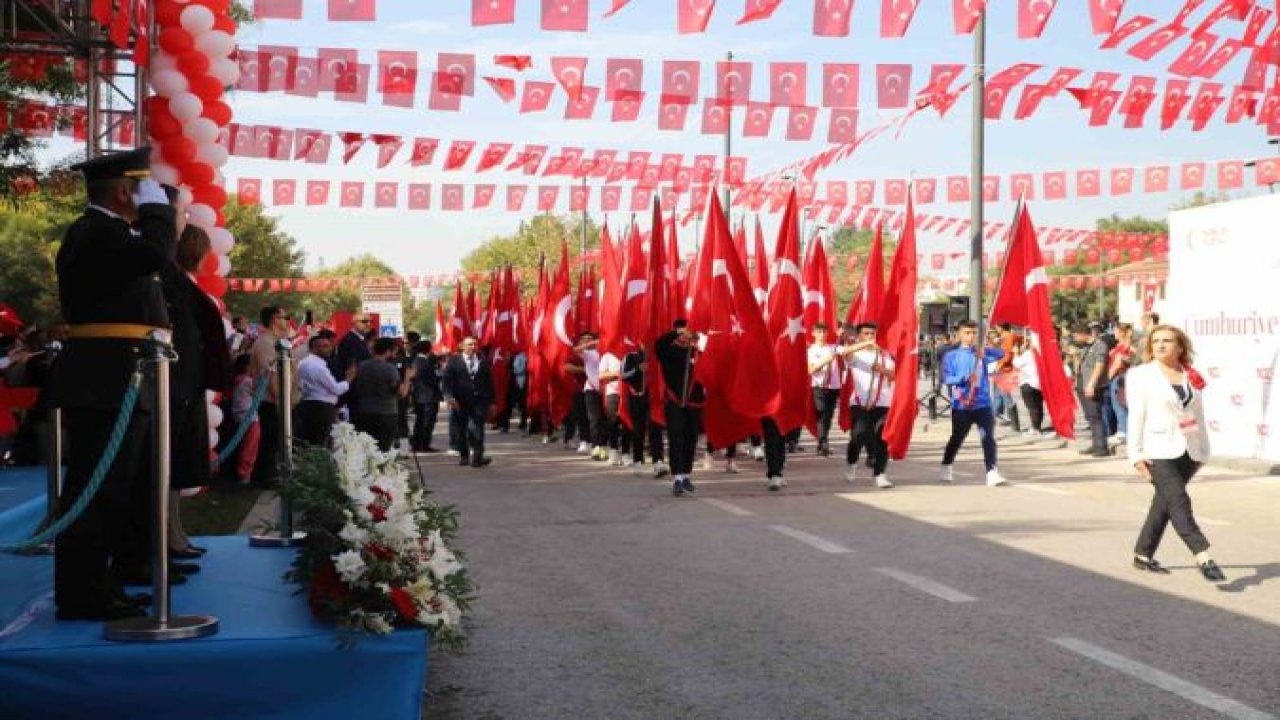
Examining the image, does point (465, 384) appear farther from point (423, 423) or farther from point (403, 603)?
point (403, 603)

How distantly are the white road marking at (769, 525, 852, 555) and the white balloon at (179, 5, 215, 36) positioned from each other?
282 inches

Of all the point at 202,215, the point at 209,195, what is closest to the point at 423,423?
the point at 209,195

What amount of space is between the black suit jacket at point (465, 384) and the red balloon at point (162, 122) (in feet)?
24.4

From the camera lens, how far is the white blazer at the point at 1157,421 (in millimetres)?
9305

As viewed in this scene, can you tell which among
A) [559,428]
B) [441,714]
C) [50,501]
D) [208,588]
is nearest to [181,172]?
[50,501]

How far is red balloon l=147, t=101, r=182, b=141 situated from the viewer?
1320 cm

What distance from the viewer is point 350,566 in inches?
201

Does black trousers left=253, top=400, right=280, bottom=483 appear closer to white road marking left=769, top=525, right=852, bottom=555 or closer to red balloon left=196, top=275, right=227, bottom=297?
red balloon left=196, top=275, right=227, bottom=297

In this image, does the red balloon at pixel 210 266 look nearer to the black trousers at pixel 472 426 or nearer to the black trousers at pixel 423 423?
the black trousers at pixel 472 426

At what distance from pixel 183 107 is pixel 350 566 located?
9.22m

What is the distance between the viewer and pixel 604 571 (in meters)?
9.61

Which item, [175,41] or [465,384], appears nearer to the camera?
[175,41]

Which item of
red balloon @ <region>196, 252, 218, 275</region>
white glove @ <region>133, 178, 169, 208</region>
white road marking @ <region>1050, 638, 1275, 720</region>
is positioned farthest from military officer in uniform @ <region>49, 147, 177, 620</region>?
Answer: red balloon @ <region>196, 252, 218, 275</region>

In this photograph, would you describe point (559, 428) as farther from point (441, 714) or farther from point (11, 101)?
point (441, 714)
